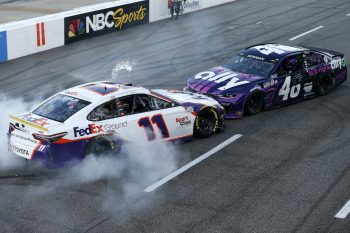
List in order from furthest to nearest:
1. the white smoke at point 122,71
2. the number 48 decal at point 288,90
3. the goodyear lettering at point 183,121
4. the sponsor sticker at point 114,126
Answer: the white smoke at point 122,71, the number 48 decal at point 288,90, the goodyear lettering at point 183,121, the sponsor sticker at point 114,126

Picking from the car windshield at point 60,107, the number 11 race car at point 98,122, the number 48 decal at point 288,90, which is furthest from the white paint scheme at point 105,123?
the number 48 decal at point 288,90

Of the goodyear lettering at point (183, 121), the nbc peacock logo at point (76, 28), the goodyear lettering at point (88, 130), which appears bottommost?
the nbc peacock logo at point (76, 28)

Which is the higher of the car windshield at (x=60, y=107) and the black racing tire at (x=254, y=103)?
the car windshield at (x=60, y=107)

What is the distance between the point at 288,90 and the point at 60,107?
22.2 feet

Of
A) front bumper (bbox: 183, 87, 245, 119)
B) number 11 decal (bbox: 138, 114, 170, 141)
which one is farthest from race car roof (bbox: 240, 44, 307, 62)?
number 11 decal (bbox: 138, 114, 170, 141)

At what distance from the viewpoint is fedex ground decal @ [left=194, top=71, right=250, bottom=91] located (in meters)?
15.5

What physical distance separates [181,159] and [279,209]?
284 cm

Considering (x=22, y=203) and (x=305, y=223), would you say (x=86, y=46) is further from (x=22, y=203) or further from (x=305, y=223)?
(x=305, y=223)

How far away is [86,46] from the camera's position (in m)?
24.3

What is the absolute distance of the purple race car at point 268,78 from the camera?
15445mm

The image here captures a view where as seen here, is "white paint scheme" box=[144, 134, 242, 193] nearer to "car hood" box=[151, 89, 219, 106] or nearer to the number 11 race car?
the number 11 race car

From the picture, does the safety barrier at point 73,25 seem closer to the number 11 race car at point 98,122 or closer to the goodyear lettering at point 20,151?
the number 11 race car at point 98,122

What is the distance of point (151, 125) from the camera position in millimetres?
12781

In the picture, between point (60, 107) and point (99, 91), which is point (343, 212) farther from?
point (60, 107)
